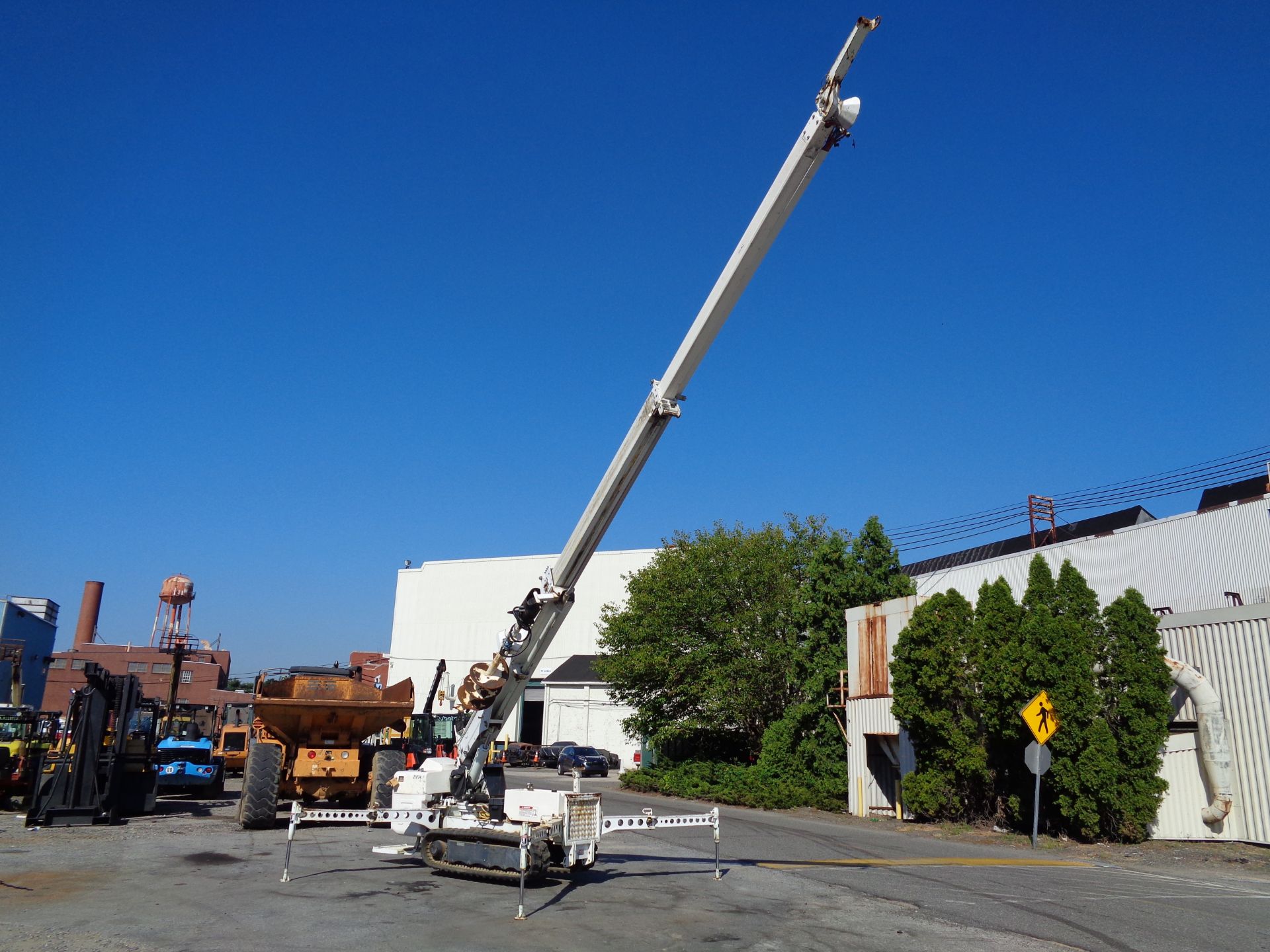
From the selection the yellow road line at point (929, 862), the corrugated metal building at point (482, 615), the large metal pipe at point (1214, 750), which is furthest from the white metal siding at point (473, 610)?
the yellow road line at point (929, 862)

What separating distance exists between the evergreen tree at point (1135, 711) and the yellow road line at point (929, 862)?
A: 9.60 feet

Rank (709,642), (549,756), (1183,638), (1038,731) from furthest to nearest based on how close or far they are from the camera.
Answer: (549,756) < (709,642) < (1183,638) < (1038,731)

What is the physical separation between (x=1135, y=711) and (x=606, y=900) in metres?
13.5

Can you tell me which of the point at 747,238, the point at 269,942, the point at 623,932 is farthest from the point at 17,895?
the point at 747,238

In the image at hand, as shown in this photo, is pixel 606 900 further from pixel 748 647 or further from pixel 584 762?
pixel 584 762

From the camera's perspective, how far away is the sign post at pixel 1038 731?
19.2 metres

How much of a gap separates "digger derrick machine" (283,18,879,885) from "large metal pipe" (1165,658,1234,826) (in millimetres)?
11955

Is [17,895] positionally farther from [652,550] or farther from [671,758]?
[652,550]

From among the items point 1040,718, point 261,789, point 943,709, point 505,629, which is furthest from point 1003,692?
point 505,629

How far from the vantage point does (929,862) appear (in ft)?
52.9

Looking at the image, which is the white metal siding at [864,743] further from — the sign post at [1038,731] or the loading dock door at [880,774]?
the sign post at [1038,731]

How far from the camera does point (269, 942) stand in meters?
8.70

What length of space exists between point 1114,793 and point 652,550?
45.5m

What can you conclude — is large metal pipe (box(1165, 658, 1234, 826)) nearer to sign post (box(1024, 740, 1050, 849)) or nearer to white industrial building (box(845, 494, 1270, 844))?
white industrial building (box(845, 494, 1270, 844))
